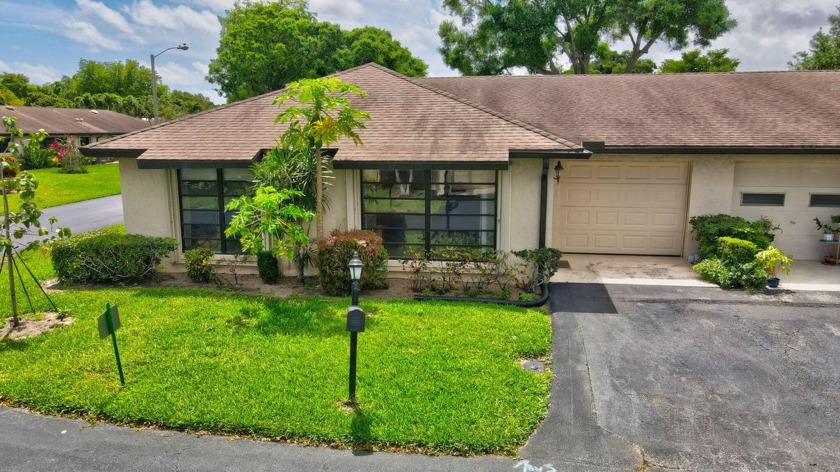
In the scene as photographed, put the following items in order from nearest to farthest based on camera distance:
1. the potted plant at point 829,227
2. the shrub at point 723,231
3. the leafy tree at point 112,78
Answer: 1. the shrub at point 723,231
2. the potted plant at point 829,227
3. the leafy tree at point 112,78

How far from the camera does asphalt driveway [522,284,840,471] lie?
199 inches

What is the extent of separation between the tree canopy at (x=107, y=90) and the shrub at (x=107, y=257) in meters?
60.1

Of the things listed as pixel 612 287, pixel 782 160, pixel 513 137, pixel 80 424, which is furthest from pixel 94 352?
pixel 782 160

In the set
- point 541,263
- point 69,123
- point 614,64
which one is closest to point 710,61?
point 614,64

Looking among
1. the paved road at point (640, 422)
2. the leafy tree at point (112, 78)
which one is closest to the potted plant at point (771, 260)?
the paved road at point (640, 422)

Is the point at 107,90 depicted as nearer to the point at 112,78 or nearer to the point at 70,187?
the point at 112,78

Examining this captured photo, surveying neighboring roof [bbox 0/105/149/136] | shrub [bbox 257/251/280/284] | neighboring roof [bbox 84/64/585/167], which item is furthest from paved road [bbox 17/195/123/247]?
neighboring roof [bbox 0/105/149/136]

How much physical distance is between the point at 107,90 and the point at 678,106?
290 ft

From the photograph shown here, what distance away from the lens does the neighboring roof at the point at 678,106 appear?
11391 mm

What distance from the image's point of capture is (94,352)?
277 inches

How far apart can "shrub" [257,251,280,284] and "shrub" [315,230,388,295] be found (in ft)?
3.83

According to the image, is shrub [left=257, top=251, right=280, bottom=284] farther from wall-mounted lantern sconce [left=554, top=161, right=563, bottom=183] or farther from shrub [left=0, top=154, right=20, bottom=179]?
wall-mounted lantern sconce [left=554, top=161, right=563, bottom=183]

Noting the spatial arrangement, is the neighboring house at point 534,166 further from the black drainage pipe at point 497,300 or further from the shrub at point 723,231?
the black drainage pipe at point 497,300

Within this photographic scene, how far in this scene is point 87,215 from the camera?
2061 cm
